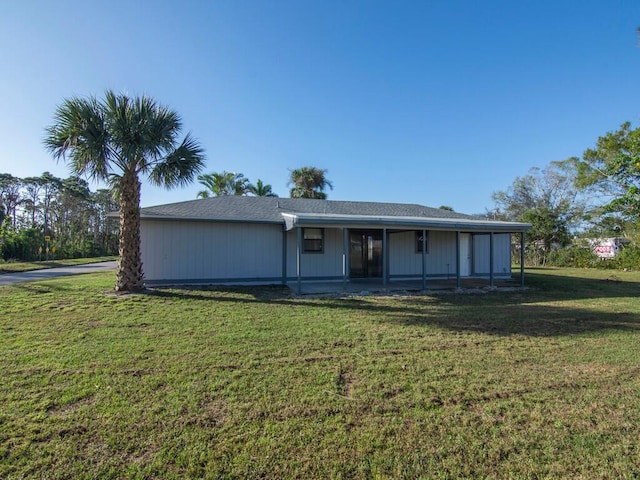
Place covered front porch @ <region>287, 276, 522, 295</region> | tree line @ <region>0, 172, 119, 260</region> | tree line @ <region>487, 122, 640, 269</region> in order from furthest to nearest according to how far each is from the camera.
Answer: tree line @ <region>0, 172, 119, 260</region>
tree line @ <region>487, 122, 640, 269</region>
covered front porch @ <region>287, 276, 522, 295</region>

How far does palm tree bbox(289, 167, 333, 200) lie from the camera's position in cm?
2995

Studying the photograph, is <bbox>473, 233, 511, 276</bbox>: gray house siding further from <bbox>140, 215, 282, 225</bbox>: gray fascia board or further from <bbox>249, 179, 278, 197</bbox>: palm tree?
<bbox>249, 179, 278, 197</bbox>: palm tree

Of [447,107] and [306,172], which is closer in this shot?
[447,107]

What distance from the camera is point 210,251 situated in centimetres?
1223

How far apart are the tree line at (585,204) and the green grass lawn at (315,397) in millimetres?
19213

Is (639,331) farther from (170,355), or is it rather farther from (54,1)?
(54,1)

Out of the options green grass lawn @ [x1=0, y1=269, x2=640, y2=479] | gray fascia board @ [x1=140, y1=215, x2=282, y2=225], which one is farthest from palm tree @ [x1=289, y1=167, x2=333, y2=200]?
green grass lawn @ [x1=0, y1=269, x2=640, y2=479]

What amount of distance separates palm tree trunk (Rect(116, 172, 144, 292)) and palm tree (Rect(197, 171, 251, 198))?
2085 cm

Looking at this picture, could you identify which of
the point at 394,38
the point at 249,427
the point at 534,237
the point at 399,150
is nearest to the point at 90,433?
the point at 249,427

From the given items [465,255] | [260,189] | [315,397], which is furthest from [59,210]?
[315,397]

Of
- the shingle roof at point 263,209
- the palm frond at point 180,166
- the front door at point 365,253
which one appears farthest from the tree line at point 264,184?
the palm frond at point 180,166

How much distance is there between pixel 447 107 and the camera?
57.1 feet

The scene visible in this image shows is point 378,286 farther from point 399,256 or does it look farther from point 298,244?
point 298,244

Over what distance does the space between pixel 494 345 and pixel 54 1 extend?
484 inches
